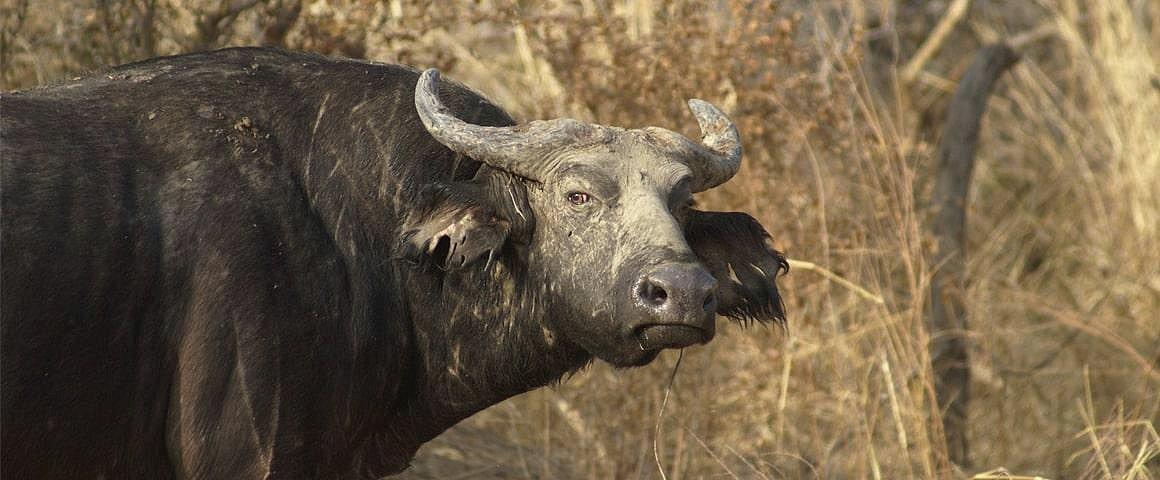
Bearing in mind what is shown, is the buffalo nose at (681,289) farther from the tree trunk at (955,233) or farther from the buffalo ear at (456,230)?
the tree trunk at (955,233)

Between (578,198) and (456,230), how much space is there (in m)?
0.38

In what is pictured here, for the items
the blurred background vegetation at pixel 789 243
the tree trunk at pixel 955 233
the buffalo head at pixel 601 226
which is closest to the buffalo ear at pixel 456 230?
the buffalo head at pixel 601 226

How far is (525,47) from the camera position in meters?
7.75

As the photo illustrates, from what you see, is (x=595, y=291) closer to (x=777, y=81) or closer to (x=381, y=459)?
(x=381, y=459)

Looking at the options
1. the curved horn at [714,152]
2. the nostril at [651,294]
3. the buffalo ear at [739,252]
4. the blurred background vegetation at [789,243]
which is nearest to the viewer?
the nostril at [651,294]

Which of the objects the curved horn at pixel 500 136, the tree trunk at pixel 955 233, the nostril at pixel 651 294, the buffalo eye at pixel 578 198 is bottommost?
the tree trunk at pixel 955 233

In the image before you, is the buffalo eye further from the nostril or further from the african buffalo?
the nostril

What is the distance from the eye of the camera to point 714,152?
462cm

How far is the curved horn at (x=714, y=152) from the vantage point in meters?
4.57

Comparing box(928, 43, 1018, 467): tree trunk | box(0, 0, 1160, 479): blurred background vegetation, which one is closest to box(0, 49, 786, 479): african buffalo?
box(0, 0, 1160, 479): blurred background vegetation

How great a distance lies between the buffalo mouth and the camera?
4.06m

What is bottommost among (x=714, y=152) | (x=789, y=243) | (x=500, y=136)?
(x=789, y=243)

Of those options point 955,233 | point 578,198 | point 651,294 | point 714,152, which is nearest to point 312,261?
point 578,198

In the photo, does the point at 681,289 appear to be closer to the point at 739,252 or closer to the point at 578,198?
the point at 578,198
